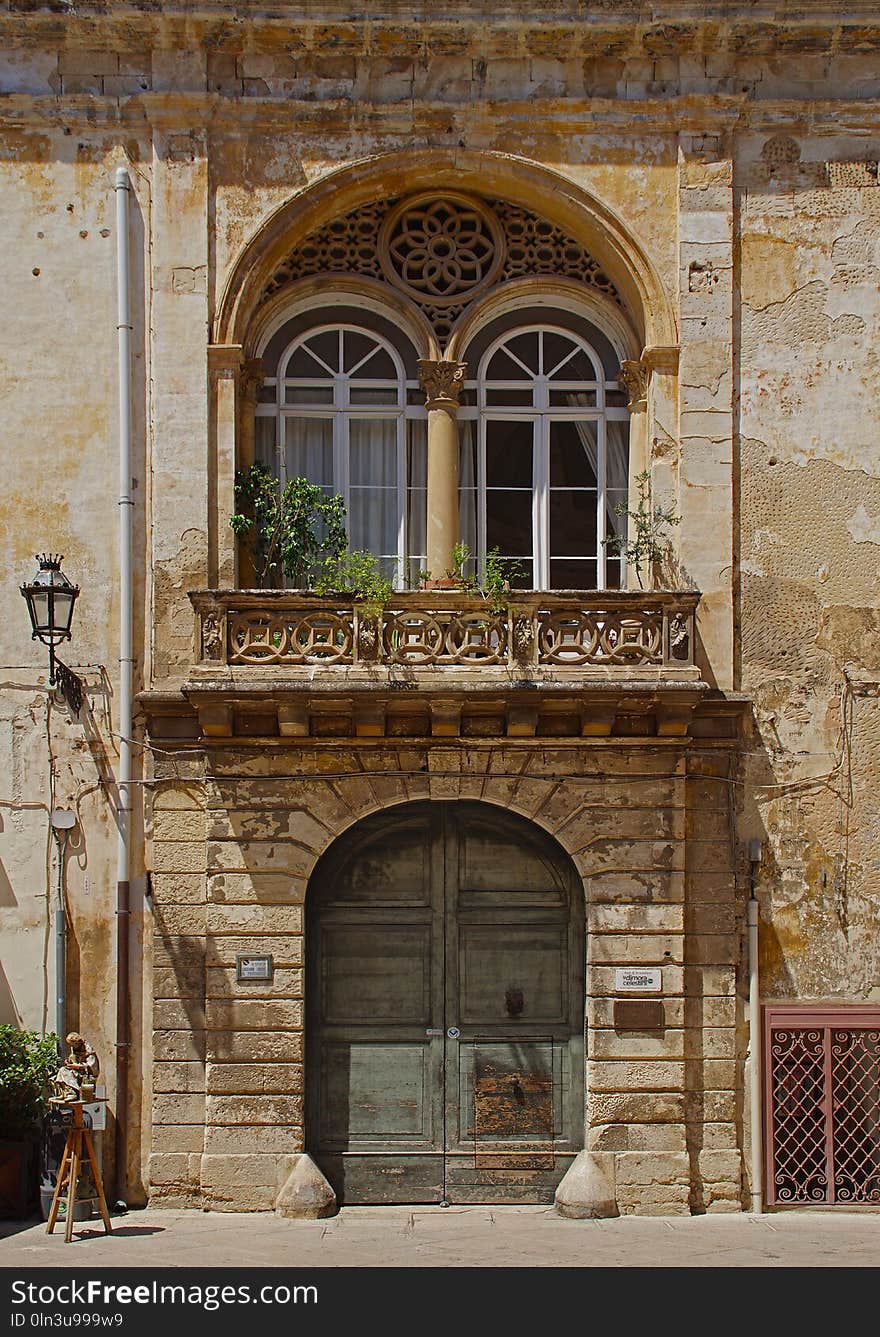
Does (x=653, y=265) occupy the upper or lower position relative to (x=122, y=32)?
lower

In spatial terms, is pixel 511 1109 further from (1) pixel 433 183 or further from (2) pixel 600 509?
(1) pixel 433 183

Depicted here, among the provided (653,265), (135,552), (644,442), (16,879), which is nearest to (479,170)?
(653,265)

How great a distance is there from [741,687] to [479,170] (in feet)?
14.1

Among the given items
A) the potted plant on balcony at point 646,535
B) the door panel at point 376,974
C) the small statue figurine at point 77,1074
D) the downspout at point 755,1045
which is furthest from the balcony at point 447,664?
the small statue figurine at point 77,1074

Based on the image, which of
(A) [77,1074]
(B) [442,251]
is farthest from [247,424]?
(A) [77,1074]

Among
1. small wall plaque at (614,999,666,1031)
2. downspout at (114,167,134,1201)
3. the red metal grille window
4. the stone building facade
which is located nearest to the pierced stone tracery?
the stone building facade

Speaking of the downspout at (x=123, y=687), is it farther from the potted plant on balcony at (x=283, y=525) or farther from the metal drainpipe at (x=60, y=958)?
the potted plant on balcony at (x=283, y=525)

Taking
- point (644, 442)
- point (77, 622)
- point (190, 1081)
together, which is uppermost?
point (644, 442)

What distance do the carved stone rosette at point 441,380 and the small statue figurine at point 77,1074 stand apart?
5.26 meters

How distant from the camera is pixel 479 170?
12.2 m

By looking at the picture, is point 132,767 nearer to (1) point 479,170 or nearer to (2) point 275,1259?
(2) point 275,1259

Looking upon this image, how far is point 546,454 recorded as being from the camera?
1246 centimetres

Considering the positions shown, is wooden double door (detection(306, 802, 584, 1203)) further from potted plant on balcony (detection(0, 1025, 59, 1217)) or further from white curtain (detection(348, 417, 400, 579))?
white curtain (detection(348, 417, 400, 579))

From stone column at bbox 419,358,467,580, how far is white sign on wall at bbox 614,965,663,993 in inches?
128
